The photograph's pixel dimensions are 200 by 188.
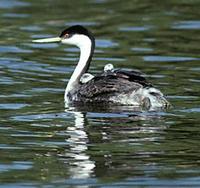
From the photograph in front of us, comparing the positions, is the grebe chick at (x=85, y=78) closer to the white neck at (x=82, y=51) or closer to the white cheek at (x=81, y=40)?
the white neck at (x=82, y=51)

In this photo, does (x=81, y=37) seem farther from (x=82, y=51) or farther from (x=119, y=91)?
(x=119, y=91)

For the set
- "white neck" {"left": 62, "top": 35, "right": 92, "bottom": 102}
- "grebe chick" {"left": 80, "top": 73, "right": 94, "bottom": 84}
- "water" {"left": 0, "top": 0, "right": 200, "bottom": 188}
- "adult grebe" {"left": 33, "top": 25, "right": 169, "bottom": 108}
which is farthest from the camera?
"white neck" {"left": 62, "top": 35, "right": 92, "bottom": 102}

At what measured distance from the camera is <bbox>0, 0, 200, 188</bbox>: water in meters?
9.73

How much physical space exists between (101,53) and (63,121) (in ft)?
21.3

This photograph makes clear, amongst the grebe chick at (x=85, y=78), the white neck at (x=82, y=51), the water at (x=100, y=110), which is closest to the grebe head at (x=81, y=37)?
the white neck at (x=82, y=51)

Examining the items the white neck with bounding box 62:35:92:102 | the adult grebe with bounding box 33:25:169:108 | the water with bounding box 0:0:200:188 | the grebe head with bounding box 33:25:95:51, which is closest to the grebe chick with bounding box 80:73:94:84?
the adult grebe with bounding box 33:25:169:108

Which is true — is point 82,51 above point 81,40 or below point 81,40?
below

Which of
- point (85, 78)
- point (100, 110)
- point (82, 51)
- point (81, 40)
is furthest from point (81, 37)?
point (100, 110)

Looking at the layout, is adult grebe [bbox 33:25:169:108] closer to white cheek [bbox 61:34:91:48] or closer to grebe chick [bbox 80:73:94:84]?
grebe chick [bbox 80:73:94:84]

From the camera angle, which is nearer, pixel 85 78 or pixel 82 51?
pixel 85 78

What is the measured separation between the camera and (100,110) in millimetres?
13383

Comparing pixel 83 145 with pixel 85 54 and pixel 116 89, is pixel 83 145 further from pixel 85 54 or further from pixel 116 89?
pixel 85 54

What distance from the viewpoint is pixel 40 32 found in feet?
69.7

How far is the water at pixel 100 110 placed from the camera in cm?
973
